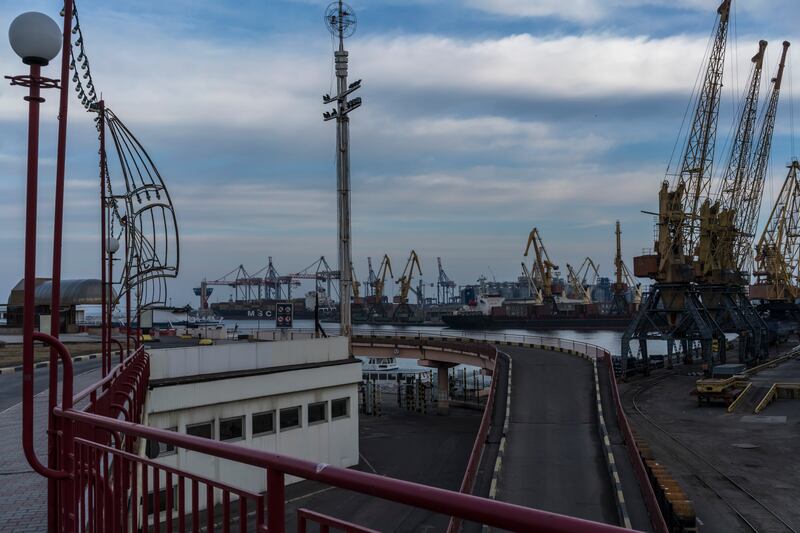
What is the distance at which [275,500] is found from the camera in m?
3.93

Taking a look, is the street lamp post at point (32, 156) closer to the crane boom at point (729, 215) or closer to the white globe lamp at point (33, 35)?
the white globe lamp at point (33, 35)

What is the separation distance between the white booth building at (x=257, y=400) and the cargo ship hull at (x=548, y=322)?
15147cm

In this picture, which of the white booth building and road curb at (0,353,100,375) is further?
road curb at (0,353,100,375)

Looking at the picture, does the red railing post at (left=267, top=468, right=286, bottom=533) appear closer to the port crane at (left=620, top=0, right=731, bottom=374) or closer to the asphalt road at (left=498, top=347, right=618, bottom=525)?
the asphalt road at (left=498, top=347, right=618, bottom=525)

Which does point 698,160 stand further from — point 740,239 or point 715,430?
point 715,430

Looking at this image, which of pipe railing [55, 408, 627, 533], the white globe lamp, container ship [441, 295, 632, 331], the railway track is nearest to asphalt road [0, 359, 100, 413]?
the white globe lamp

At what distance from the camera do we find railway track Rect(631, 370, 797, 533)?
24.6 m

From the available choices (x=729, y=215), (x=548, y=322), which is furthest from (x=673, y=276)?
(x=548, y=322)

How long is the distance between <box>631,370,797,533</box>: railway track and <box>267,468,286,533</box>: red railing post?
24.7 metres

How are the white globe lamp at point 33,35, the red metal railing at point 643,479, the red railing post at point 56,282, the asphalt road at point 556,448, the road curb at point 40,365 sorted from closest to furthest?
the white globe lamp at point 33,35 < the red railing post at point 56,282 < the red metal railing at point 643,479 < the asphalt road at point 556,448 < the road curb at point 40,365

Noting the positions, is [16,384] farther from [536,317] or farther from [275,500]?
[536,317]

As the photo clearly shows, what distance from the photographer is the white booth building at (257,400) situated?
990 inches

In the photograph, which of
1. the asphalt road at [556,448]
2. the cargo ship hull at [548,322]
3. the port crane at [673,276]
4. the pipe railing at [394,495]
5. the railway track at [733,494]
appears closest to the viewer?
the pipe railing at [394,495]

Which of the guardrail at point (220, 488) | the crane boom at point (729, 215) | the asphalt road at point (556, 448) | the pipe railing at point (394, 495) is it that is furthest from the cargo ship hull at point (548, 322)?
the pipe railing at point (394, 495)
